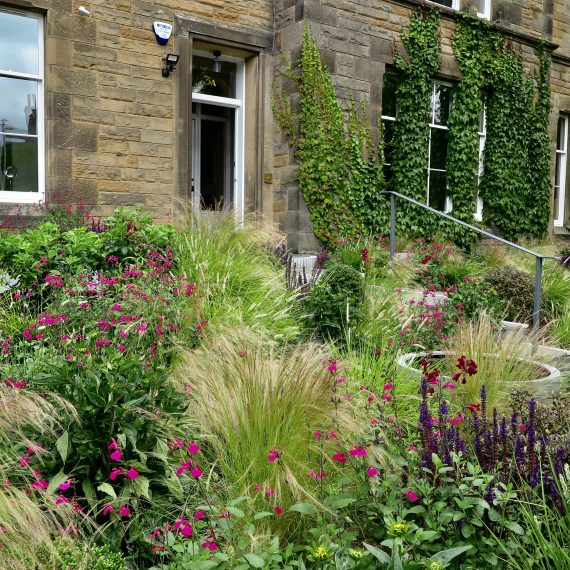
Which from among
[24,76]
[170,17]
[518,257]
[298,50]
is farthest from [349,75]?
[24,76]

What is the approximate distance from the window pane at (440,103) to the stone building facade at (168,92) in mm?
316

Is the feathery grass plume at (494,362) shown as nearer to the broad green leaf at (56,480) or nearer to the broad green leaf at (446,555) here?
the broad green leaf at (446,555)

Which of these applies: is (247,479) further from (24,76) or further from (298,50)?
(298,50)

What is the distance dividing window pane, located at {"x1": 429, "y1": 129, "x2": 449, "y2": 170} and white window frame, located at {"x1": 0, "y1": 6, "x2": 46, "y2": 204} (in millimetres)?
6395

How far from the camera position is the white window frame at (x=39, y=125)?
7707 mm

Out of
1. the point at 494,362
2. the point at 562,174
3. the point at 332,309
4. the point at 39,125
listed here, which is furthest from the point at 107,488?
the point at 562,174

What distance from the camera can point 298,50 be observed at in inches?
364

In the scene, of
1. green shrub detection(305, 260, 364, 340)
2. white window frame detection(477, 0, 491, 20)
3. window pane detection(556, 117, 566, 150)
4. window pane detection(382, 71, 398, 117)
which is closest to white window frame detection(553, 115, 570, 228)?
window pane detection(556, 117, 566, 150)

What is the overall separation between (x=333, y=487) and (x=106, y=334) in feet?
6.60

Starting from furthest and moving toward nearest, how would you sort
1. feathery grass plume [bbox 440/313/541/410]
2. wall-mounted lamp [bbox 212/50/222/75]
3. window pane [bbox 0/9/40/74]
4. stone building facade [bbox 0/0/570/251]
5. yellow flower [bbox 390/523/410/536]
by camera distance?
wall-mounted lamp [bbox 212/50/222/75], stone building facade [bbox 0/0/570/251], window pane [bbox 0/9/40/74], feathery grass plume [bbox 440/313/541/410], yellow flower [bbox 390/523/410/536]

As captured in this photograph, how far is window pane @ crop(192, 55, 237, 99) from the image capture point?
9.52 meters

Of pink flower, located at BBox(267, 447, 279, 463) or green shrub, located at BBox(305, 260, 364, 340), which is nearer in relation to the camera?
pink flower, located at BBox(267, 447, 279, 463)

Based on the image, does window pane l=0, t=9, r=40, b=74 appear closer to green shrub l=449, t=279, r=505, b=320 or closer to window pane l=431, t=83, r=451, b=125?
green shrub l=449, t=279, r=505, b=320

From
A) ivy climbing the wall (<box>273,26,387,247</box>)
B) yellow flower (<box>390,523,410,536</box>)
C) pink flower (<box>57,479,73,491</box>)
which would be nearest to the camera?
yellow flower (<box>390,523,410,536</box>)
